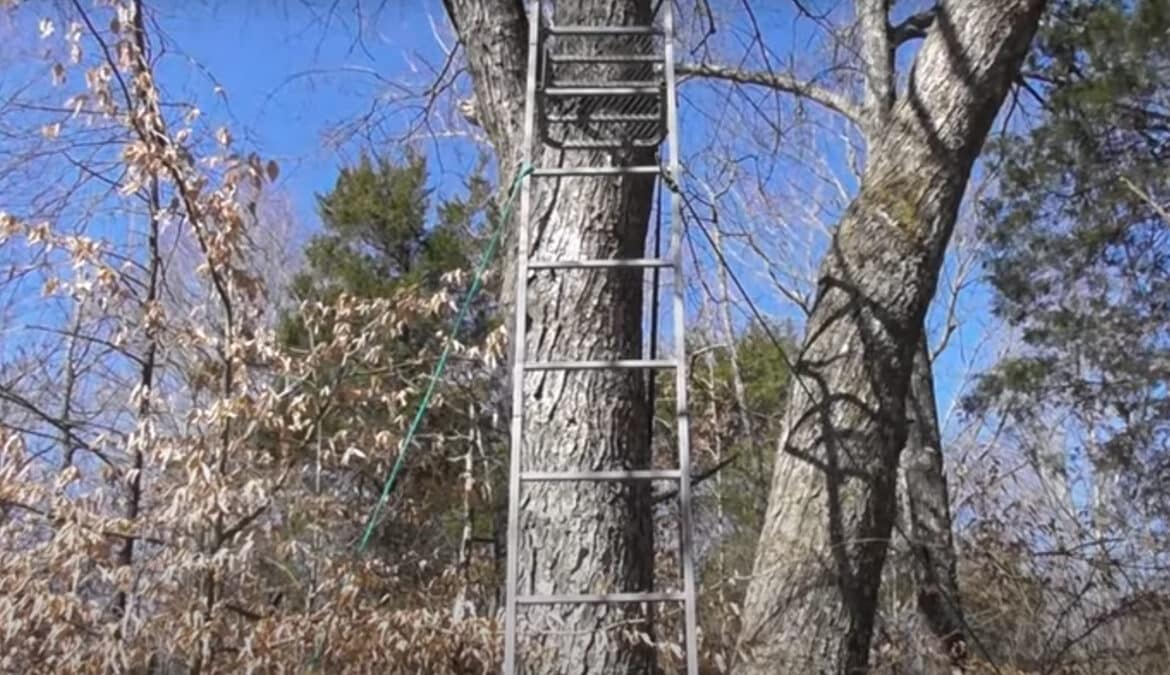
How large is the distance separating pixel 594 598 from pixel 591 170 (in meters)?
0.99

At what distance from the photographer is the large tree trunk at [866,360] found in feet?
9.18

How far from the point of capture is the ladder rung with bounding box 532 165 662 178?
263cm

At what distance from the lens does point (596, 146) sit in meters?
2.76

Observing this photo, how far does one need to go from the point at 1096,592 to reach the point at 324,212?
6.41 metres

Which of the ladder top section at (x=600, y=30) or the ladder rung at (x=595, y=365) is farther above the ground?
the ladder top section at (x=600, y=30)

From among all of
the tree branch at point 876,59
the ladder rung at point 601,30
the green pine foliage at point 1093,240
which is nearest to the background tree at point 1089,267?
the green pine foliage at point 1093,240

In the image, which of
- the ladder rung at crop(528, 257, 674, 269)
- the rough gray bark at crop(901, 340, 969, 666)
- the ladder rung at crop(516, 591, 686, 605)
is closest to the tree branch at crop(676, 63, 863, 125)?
the rough gray bark at crop(901, 340, 969, 666)

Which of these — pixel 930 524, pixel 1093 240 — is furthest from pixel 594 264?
pixel 1093 240

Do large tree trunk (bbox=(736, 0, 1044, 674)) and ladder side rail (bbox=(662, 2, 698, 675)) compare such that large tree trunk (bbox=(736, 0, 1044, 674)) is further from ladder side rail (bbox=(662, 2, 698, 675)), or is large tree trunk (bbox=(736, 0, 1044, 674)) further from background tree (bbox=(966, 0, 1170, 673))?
background tree (bbox=(966, 0, 1170, 673))

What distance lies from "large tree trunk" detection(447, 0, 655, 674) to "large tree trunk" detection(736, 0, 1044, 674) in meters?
0.42

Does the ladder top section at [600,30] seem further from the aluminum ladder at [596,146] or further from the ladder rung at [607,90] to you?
the ladder rung at [607,90]

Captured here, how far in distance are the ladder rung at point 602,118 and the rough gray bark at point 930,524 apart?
127cm

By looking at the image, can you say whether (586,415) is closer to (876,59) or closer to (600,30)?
(600,30)

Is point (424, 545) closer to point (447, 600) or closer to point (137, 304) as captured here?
point (447, 600)
